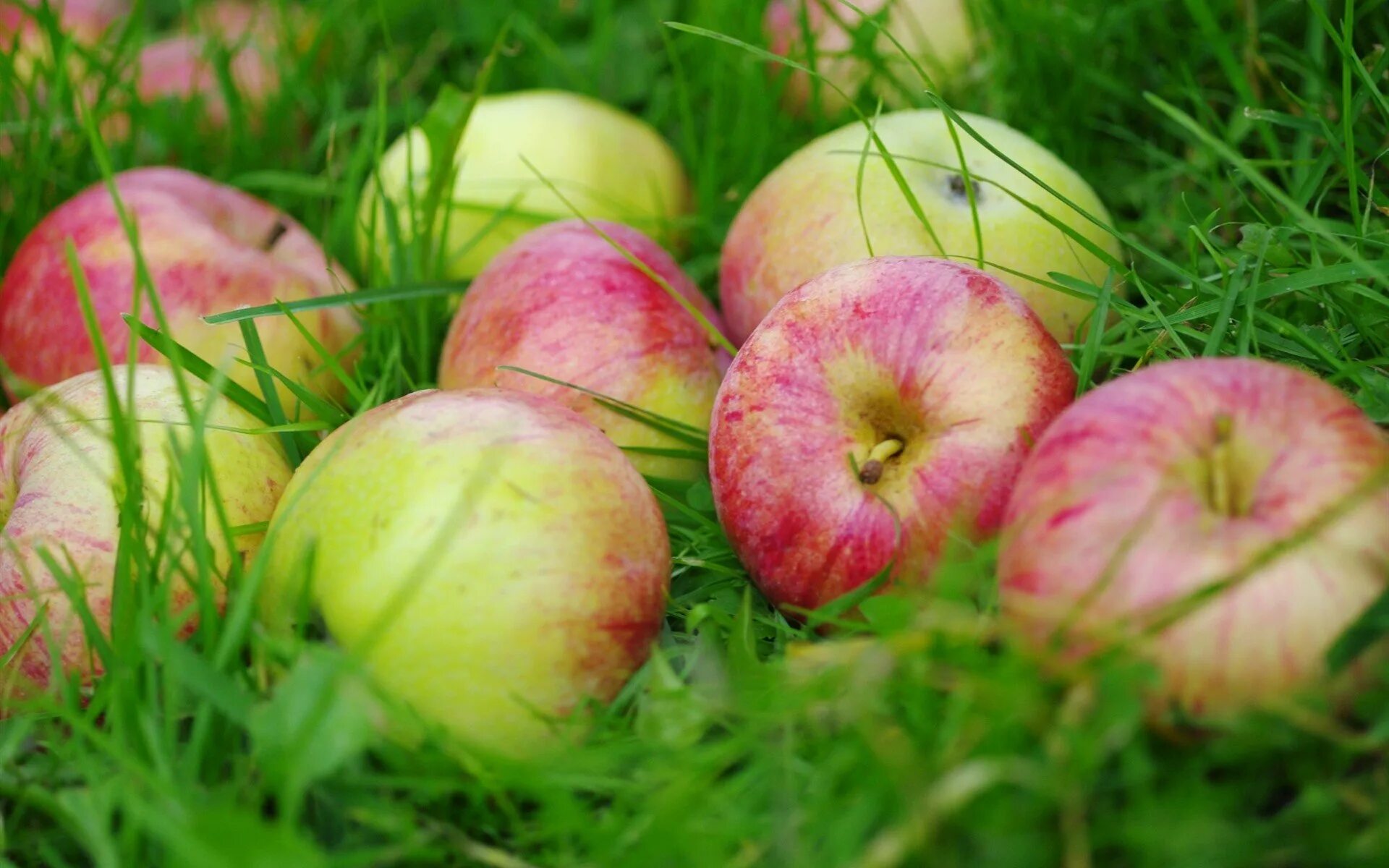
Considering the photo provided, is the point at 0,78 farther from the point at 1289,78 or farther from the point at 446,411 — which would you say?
the point at 1289,78

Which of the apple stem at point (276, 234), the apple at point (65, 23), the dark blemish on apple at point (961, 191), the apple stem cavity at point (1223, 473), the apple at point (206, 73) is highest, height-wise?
the apple at point (65, 23)

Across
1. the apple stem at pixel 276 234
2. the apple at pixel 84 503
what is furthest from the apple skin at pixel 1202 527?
the apple stem at pixel 276 234

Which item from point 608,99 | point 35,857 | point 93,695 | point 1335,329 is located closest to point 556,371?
point 93,695

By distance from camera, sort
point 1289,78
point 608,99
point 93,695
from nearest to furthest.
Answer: point 93,695 → point 1289,78 → point 608,99

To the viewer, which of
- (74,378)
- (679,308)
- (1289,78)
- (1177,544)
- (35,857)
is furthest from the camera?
(1289,78)

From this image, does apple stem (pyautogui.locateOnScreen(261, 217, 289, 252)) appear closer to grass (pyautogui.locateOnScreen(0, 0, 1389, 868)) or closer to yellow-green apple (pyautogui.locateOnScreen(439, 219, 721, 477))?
grass (pyautogui.locateOnScreen(0, 0, 1389, 868))

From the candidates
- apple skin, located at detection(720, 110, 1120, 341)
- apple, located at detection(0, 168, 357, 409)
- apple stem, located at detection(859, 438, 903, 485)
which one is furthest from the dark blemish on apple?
apple, located at detection(0, 168, 357, 409)

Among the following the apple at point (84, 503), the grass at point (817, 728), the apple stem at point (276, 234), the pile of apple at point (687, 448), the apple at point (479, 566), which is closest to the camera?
the grass at point (817, 728)

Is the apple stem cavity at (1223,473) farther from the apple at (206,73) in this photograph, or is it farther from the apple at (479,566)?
the apple at (206,73)
